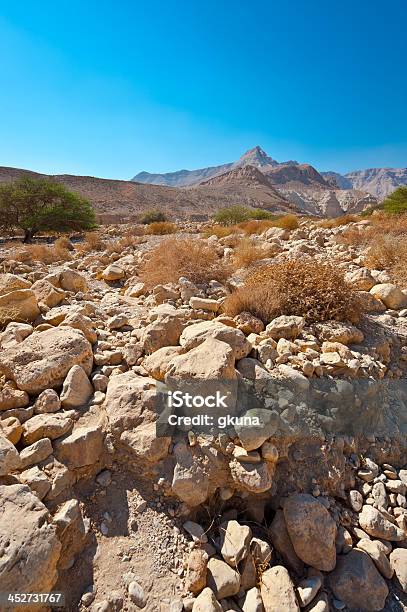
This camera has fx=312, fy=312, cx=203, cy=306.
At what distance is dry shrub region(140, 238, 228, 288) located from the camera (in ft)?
13.9

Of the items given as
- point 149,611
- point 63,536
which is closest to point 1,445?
point 63,536

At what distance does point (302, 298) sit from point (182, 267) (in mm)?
1948

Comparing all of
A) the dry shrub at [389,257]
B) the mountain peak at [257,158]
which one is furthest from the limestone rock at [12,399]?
the mountain peak at [257,158]

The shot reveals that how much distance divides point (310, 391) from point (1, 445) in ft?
6.23

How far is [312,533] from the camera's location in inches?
66.1

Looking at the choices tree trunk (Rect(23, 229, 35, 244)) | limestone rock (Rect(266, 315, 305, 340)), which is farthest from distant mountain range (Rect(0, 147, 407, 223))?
limestone rock (Rect(266, 315, 305, 340))

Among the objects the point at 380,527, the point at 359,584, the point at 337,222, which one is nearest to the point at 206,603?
the point at 359,584

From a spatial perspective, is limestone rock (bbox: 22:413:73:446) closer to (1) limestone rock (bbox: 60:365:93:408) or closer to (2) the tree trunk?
(1) limestone rock (bbox: 60:365:93:408)

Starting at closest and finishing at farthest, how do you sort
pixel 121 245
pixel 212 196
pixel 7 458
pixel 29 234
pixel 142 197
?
pixel 7 458, pixel 121 245, pixel 29 234, pixel 142 197, pixel 212 196

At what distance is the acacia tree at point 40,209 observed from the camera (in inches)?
470

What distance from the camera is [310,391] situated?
7.19ft

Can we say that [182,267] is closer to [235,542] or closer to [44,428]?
[44,428]

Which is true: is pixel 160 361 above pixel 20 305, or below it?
below

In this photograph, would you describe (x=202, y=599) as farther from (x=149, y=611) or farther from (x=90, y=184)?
(x=90, y=184)
